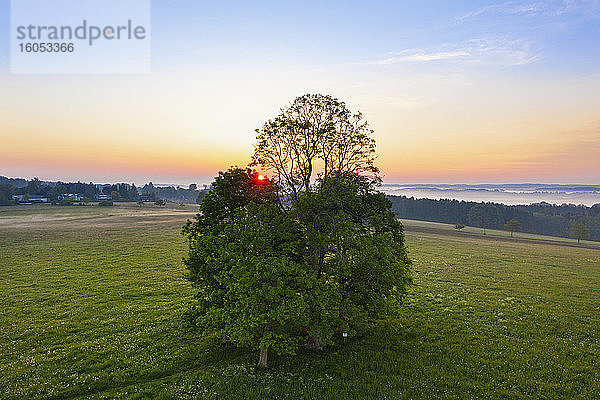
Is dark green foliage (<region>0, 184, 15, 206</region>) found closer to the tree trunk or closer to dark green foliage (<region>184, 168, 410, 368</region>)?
dark green foliage (<region>184, 168, 410, 368</region>)

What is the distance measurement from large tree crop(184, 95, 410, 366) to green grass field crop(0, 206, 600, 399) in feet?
7.48

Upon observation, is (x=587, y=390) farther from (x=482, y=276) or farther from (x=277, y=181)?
(x=482, y=276)

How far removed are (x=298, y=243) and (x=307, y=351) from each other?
8.30 m

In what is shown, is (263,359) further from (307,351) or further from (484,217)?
(484,217)

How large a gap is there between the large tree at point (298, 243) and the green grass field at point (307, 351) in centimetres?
228

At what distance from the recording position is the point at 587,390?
18.2 m

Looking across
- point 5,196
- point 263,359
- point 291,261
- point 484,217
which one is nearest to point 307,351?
point 263,359

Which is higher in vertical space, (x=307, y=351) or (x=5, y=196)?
(x=5, y=196)

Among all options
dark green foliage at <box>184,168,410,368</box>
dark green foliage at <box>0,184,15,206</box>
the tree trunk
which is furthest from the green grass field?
dark green foliage at <box>0,184,15,206</box>

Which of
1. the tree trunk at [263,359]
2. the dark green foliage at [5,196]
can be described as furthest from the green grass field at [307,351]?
the dark green foliage at [5,196]

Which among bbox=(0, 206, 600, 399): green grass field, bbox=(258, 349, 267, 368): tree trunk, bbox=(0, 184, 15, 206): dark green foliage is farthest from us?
bbox=(0, 184, 15, 206): dark green foliage

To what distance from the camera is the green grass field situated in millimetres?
18469

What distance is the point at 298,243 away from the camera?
2238 centimetres

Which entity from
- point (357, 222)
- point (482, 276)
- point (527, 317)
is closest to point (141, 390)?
point (357, 222)
